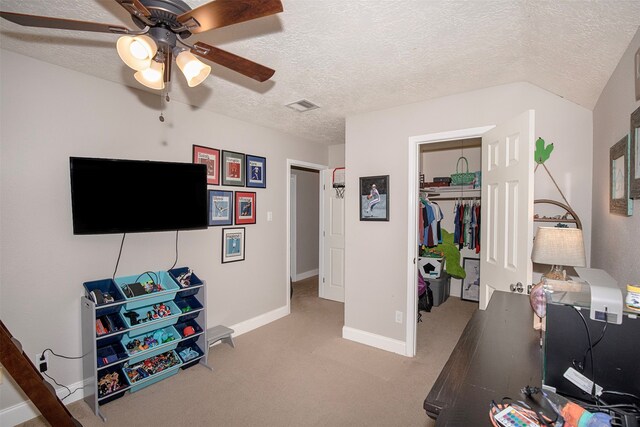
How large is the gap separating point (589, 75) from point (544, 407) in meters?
1.96

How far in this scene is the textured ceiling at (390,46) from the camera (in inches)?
57.0

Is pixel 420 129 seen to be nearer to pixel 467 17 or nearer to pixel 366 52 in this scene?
pixel 366 52

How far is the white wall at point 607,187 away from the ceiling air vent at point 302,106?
2.14 meters

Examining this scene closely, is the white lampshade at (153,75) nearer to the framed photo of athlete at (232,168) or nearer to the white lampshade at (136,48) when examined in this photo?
the white lampshade at (136,48)

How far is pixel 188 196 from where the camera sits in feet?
8.80

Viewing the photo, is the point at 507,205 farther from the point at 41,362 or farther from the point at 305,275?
the point at 305,275

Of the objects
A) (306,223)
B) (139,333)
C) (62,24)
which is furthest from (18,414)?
(306,223)

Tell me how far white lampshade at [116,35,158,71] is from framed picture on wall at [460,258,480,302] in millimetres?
4896

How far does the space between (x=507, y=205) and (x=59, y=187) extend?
3225mm

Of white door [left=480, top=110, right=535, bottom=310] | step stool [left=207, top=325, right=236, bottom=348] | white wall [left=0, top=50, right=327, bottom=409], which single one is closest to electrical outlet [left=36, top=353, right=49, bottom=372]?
white wall [left=0, top=50, right=327, bottom=409]

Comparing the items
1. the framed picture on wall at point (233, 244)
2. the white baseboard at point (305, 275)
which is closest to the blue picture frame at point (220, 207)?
the framed picture on wall at point (233, 244)

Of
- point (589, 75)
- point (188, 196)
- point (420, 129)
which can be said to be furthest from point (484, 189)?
point (188, 196)

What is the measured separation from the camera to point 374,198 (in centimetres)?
315

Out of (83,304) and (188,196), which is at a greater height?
(188,196)
